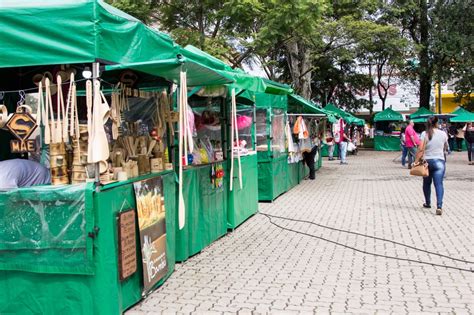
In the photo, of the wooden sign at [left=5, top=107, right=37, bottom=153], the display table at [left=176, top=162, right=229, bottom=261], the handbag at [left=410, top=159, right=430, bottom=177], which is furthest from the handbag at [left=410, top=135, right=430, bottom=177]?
the wooden sign at [left=5, top=107, right=37, bottom=153]

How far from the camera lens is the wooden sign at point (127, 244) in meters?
4.41

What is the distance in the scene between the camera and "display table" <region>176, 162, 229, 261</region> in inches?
253

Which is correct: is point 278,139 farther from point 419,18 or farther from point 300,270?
point 419,18

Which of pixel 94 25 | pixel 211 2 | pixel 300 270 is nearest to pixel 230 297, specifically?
pixel 300 270

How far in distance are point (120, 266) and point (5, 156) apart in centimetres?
245

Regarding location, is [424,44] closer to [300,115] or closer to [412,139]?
[412,139]

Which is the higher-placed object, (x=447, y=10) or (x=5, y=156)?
(x=447, y=10)

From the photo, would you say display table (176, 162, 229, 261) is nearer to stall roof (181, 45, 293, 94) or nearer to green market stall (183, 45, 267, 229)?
green market stall (183, 45, 267, 229)

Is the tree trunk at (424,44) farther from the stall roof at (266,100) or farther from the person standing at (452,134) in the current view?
the stall roof at (266,100)

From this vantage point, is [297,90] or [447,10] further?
[447,10]

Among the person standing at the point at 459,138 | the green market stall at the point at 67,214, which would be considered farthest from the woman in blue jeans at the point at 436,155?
the person standing at the point at 459,138

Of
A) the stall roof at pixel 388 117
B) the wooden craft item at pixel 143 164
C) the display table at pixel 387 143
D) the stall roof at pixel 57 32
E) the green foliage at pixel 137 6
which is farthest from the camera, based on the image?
the display table at pixel 387 143

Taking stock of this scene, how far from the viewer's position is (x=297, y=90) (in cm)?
2297

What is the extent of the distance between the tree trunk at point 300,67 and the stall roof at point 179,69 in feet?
53.2
